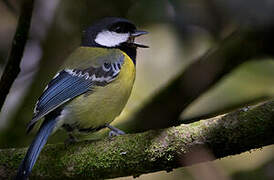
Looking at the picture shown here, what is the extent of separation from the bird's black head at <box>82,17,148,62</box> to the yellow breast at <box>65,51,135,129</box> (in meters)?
0.29

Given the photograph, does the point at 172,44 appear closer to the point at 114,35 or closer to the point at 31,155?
the point at 114,35

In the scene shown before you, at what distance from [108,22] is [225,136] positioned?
3.68 ft

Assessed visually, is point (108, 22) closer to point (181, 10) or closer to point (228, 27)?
point (181, 10)

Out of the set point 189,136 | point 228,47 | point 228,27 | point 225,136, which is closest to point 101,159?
point 189,136

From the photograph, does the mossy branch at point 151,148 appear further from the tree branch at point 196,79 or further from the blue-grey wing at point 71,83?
the tree branch at point 196,79

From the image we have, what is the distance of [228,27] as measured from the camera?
125 inches

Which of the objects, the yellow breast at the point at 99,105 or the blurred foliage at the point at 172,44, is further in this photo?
the blurred foliage at the point at 172,44

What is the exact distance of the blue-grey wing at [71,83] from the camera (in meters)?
2.12

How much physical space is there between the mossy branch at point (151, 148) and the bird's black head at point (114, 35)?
67 centimetres

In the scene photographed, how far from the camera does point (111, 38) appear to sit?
2.51 metres

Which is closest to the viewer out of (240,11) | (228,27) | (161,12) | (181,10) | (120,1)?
(240,11)

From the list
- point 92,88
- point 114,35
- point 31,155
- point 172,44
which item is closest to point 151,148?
point 31,155

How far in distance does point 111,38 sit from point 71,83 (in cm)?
40

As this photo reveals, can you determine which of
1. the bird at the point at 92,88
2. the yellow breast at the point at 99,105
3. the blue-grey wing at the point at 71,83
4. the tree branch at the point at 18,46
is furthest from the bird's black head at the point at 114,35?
the tree branch at the point at 18,46
